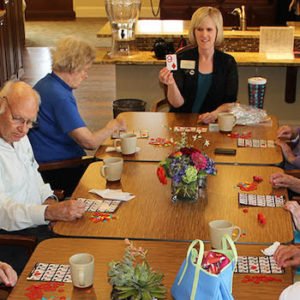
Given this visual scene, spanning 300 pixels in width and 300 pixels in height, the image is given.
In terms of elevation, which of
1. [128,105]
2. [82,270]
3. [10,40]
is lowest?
[128,105]

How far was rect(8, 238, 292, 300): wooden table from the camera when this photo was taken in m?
2.20

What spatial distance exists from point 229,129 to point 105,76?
5.43m

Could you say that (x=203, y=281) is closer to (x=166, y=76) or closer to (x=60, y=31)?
(x=166, y=76)

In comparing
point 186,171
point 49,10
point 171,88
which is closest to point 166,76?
point 171,88

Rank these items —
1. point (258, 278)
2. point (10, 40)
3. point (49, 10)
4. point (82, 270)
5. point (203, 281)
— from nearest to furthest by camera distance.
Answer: point (203, 281) → point (82, 270) → point (258, 278) → point (10, 40) → point (49, 10)

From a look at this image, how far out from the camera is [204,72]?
4.64 meters

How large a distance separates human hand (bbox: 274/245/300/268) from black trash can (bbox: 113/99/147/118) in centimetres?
339

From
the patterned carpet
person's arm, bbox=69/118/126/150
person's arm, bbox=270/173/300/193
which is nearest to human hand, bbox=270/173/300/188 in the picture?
person's arm, bbox=270/173/300/193

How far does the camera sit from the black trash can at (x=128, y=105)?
5.70m

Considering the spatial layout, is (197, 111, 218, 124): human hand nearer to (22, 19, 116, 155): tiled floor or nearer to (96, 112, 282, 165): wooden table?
(96, 112, 282, 165): wooden table

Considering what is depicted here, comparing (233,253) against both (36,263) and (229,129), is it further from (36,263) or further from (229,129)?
(229,129)

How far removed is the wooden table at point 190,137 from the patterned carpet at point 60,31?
685 centimetres

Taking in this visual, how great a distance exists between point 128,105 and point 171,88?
1.30m

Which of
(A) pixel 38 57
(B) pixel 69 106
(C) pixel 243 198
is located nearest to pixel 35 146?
(B) pixel 69 106
